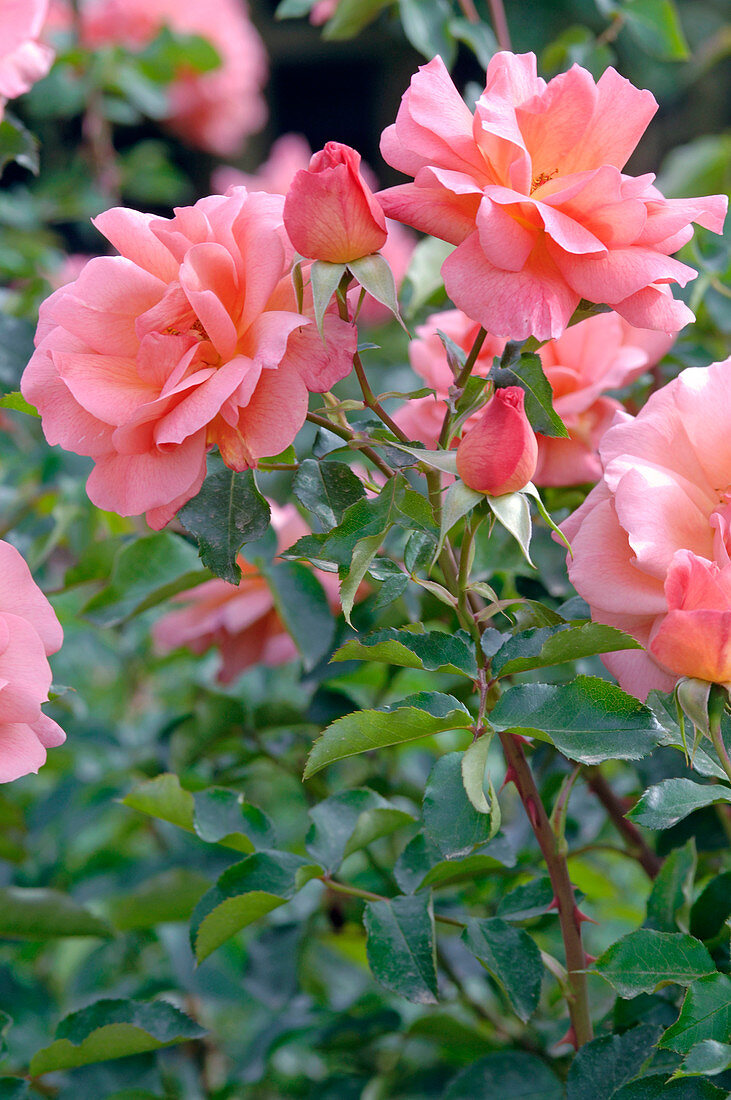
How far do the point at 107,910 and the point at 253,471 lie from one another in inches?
18.5

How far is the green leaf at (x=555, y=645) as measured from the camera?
415 millimetres

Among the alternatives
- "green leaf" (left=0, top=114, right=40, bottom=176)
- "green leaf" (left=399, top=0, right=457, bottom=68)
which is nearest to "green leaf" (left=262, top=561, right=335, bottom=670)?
"green leaf" (left=0, top=114, right=40, bottom=176)

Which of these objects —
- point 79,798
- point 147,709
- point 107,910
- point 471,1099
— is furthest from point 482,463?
point 147,709

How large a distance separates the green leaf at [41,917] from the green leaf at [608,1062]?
33 cm

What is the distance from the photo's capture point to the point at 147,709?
1427mm

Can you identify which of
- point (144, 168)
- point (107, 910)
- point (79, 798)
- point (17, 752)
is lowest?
point (79, 798)

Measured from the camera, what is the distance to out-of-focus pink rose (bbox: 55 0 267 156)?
1668 millimetres

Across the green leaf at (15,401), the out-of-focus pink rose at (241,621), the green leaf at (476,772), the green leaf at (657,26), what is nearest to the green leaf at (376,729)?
the green leaf at (476,772)

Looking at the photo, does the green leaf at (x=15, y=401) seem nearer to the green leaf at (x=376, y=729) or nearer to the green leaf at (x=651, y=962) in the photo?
the green leaf at (x=376, y=729)

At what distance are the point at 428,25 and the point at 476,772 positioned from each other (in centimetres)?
75

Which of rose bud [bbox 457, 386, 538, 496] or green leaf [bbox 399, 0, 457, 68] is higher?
green leaf [bbox 399, 0, 457, 68]

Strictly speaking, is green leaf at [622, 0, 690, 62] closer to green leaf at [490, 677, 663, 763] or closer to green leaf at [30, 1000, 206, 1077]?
green leaf at [490, 677, 663, 763]

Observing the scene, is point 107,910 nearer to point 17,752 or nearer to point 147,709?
point 17,752

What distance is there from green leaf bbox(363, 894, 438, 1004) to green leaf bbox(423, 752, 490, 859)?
0.34 feet
